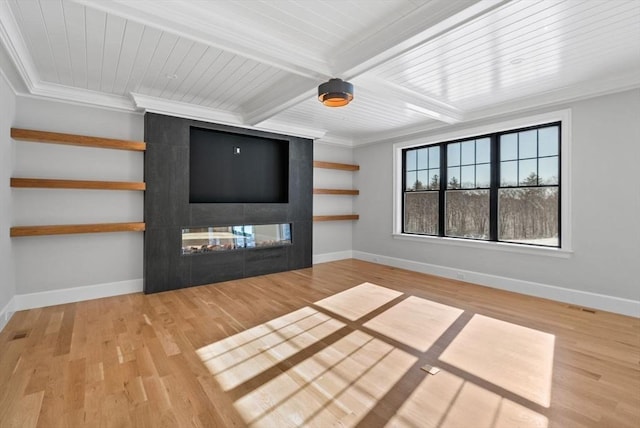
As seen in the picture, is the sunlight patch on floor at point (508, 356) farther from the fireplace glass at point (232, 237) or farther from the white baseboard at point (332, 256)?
the white baseboard at point (332, 256)

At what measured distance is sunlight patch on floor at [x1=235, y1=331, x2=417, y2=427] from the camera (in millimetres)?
1802

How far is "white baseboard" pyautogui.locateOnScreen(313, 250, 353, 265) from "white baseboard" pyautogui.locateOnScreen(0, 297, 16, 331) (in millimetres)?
4387

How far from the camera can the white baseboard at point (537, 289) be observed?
3.45 m

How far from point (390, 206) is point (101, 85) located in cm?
496

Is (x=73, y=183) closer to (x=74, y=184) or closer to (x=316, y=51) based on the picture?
(x=74, y=184)

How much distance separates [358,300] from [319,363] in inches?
63.5

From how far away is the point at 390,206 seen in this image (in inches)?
242

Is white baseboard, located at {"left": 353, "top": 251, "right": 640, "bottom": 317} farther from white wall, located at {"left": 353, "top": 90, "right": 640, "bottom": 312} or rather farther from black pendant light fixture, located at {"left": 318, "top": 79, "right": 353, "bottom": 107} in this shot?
black pendant light fixture, located at {"left": 318, "top": 79, "right": 353, "bottom": 107}

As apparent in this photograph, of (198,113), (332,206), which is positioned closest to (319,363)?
(198,113)

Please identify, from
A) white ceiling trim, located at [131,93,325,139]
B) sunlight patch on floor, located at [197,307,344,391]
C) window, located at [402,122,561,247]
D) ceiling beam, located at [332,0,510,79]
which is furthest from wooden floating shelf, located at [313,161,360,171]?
sunlight patch on floor, located at [197,307,344,391]

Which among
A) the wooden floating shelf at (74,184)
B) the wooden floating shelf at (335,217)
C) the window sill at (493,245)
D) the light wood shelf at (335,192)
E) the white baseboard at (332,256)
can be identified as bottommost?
the white baseboard at (332,256)

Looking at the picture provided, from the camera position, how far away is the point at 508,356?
252 cm

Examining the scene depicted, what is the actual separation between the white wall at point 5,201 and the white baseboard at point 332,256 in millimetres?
4420

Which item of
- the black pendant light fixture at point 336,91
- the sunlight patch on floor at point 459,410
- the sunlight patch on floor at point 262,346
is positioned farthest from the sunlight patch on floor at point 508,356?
the black pendant light fixture at point 336,91
